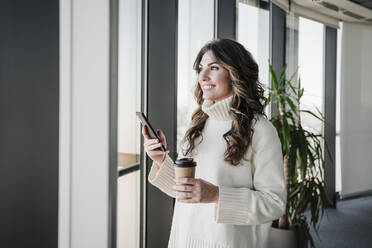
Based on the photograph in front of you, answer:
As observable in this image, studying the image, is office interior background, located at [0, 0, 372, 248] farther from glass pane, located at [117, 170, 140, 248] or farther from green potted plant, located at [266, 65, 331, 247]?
green potted plant, located at [266, 65, 331, 247]

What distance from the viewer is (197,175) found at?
130 cm

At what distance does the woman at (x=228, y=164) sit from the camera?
43.7 inches

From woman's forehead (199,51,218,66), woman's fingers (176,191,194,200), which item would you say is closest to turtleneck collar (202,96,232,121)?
woman's forehead (199,51,218,66)

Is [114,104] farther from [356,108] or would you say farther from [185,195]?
[356,108]

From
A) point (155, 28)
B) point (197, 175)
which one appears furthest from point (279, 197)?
point (155, 28)

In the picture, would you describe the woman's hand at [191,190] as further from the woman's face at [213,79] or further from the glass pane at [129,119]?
the glass pane at [129,119]

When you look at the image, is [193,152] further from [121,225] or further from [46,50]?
[46,50]

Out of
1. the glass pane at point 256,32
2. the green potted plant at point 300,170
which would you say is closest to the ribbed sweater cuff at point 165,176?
the green potted plant at point 300,170

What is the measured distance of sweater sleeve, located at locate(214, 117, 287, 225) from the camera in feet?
3.61

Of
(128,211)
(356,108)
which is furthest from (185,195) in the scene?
(356,108)

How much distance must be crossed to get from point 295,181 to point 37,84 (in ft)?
6.97

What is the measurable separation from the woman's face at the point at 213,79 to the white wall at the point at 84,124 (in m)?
0.43

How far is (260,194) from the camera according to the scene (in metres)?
1.13

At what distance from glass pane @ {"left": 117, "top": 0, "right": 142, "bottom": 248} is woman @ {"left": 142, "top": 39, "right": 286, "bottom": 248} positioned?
1.11 feet
